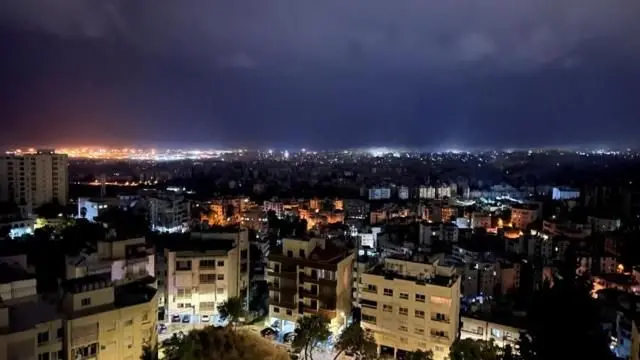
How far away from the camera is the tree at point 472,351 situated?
252 inches

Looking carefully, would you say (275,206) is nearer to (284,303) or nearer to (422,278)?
(284,303)

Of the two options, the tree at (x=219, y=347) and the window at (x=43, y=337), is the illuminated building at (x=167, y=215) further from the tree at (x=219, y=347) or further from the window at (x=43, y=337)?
the tree at (x=219, y=347)

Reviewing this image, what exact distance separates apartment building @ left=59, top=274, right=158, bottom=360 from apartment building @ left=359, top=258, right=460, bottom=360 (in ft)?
11.2

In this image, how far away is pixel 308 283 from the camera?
8.70 meters

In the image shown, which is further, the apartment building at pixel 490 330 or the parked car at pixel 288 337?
the parked car at pixel 288 337

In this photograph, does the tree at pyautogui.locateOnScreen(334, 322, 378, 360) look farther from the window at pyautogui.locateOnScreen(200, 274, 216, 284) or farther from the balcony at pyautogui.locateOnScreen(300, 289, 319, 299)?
the window at pyautogui.locateOnScreen(200, 274, 216, 284)

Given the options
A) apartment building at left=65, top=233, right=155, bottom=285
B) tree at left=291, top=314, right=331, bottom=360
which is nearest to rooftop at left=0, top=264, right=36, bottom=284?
apartment building at left=65, top=233, right=155, bottom=285

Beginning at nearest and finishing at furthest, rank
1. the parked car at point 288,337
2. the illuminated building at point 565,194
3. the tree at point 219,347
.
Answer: the tree at point 219,347
the parked car at point 288,337
the illuminated building at point 565,194

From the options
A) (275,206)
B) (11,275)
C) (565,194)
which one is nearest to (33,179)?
(275,206)

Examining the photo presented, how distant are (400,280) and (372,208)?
18.5m

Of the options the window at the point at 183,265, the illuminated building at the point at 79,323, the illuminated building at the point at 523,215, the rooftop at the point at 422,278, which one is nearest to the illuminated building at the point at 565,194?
the illuminated building at the point at 523,215

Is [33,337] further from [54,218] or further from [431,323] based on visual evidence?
[54,218]

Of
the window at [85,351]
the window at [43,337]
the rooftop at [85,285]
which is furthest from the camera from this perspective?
the rooftop at [85,285]

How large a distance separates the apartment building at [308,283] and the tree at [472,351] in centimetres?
245
